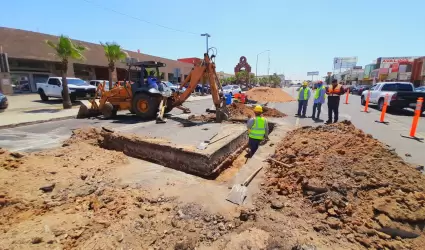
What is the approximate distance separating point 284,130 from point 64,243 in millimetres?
7448

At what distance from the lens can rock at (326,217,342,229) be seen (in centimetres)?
278

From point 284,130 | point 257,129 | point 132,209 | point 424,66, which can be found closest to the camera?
point 132,209

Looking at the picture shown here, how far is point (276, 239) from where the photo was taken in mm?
2582

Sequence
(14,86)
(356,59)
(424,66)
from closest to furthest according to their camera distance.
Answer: (14,86) → (424,66) → (356,59)

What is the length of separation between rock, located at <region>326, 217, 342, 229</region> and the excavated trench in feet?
8.50

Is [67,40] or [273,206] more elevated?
[67,40]

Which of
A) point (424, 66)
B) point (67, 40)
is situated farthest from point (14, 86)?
point (424, 66)

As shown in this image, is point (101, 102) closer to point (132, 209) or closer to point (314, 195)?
point (132, 209)

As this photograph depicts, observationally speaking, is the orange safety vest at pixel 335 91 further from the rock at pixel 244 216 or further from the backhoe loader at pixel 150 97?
the rock at pixel 244 216

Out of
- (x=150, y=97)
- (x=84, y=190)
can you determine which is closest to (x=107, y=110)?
(x=150, y=97)

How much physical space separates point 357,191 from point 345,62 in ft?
365

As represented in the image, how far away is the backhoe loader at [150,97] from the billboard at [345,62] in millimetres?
102150

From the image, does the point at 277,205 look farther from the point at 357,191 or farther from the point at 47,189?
the point at 47,189

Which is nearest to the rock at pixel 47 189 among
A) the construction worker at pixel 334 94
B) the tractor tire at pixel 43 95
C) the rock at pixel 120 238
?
the rock at pixel 120 238
